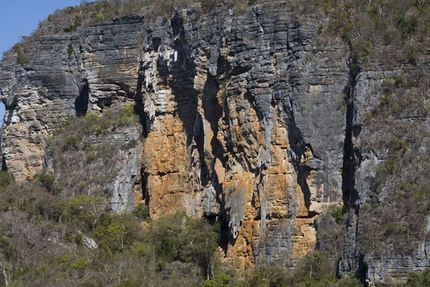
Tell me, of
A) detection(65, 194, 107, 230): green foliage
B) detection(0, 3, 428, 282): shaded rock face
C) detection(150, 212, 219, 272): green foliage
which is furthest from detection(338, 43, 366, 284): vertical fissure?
detection(65, 194, 107, 230): green foliage

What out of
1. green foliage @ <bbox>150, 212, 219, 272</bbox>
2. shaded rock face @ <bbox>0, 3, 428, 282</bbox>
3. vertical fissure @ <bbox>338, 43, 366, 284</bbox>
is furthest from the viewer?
green foliage @ <bbox>150, 212, 219, 272</bbox>

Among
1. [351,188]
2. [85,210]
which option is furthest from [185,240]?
[351,188]

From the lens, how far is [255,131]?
51188mm

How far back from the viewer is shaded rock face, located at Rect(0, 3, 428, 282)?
48.5m

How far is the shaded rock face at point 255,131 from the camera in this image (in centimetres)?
4853

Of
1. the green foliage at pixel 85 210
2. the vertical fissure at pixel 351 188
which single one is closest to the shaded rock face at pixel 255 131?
the vertical fissure at pixel 351 188

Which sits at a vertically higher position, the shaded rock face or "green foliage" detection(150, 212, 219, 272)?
the shaded rock face

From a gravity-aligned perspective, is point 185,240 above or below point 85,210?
below

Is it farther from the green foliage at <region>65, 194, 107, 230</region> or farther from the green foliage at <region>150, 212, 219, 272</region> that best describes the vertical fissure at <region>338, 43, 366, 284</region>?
the green foliage at <region>65, 194, 107, 230</region>

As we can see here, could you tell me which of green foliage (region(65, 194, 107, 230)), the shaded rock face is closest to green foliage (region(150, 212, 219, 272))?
the shaded rock face

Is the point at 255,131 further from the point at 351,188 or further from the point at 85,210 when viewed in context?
the point at 85,210

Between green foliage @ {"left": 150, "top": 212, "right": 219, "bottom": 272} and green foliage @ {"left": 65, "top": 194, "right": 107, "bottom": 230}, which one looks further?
green foliage @ {"left": 65, "top": 194, "right": 107, "bottom": 230}

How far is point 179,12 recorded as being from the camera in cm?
5650

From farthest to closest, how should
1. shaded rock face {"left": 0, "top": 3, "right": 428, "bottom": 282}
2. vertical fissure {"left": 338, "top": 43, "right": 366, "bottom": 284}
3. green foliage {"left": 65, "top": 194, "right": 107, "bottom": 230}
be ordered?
green foliage {"left": 65, "top": 194, "right": 107, "bottom": 230} < shaded rock face {"left": 0, "top": 3, "right": 428, "bottom": 282} < vertical fissure {"left": 338, "top": 43, "right": 366, "bottom": 284}
